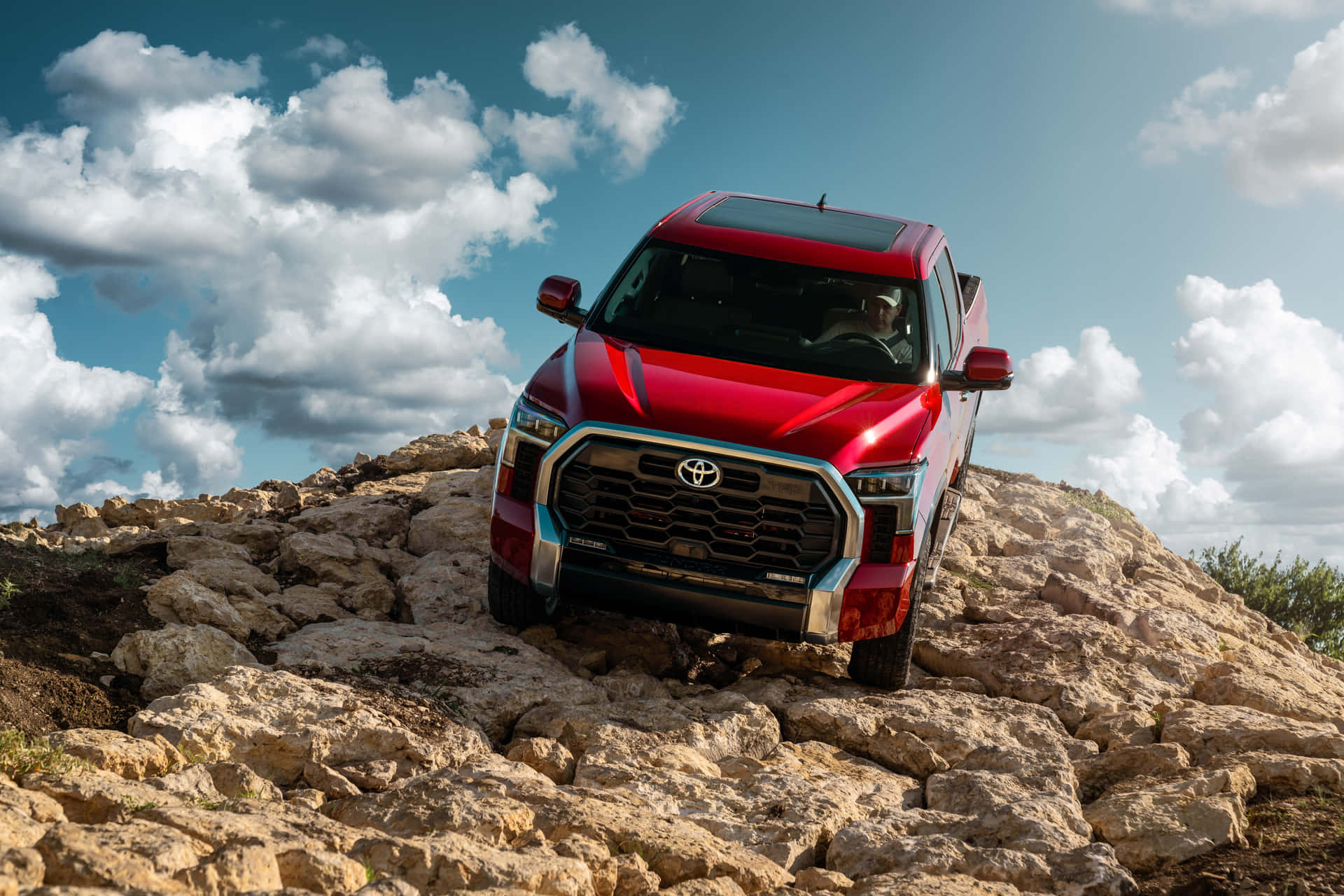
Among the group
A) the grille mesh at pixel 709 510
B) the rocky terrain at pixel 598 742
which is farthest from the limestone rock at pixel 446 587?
the grille mesh at pixel 709 510

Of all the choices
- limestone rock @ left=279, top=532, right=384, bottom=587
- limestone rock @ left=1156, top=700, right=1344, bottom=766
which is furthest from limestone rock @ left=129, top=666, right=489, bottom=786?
limestone rock @ left=1156, top=700, right=1344, bottom=766

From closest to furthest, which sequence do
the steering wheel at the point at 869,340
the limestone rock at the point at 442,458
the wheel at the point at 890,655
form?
the wheel at the point at 890,655, the steering wheel at the point at 869,340, the limestone rock at the point at 442,458

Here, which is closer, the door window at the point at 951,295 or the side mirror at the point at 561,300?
the side mirror at the point at 561,300

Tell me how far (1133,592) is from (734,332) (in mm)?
4747

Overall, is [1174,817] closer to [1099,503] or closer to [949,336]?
[949,336]

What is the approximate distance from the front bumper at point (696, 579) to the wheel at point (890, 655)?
1.44 feet

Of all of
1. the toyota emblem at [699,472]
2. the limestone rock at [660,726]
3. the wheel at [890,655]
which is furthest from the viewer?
the wheel at [890,655]

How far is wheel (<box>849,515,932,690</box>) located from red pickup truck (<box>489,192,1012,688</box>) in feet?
0.04

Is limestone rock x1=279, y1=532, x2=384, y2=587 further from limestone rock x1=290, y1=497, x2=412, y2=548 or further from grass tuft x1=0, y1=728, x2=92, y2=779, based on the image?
grass tuft x1=0, y1=728, x2=92, y2=779

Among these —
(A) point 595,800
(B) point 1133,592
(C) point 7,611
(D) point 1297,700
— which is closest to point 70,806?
(A) point 595,800

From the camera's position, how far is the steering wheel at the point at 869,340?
585 cm

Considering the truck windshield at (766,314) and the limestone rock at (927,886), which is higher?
the truck windshield at (766,314)

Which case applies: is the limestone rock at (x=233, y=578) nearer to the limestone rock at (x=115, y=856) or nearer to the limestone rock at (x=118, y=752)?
the limestone rock at (x=118, y=752)

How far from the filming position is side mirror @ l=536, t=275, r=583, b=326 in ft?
20.6
